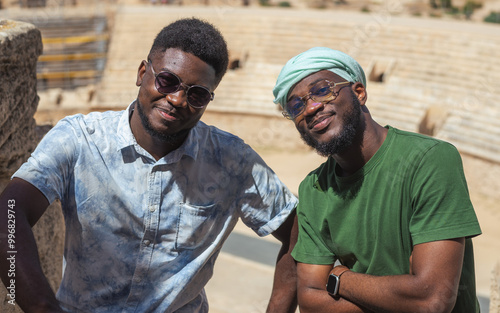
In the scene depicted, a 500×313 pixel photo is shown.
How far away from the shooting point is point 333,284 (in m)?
2.50

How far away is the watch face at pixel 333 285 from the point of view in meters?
2.48

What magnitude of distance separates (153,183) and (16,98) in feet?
3.27

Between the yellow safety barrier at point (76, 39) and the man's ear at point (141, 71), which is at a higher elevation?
the man's ear at point (141, 71)

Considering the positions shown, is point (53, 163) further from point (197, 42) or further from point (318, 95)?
point (318, 95)

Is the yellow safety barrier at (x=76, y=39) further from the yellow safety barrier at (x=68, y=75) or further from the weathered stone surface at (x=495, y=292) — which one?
the weathered stone surface at (x=495, y=292)

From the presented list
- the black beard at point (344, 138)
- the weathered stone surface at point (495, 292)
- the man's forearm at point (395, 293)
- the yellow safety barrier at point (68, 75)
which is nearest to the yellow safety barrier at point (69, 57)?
the yellow safety barrier at point (68, 75)

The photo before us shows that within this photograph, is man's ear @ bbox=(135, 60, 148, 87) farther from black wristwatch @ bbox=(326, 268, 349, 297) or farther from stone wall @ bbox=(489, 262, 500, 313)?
stone wall @ bbox=(489, 262, 500, 313)

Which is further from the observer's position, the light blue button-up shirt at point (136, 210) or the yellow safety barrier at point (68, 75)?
the yellow safety barrier at point (68, 75)

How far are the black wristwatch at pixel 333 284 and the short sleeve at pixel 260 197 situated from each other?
379mm

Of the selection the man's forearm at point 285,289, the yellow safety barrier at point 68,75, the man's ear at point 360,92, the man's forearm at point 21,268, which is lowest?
the yellow safety barrier at point 68,75

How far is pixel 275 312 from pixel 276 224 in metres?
0.40

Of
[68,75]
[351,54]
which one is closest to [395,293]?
[351,54]

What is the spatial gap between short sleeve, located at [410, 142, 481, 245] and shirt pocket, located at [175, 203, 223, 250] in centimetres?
84

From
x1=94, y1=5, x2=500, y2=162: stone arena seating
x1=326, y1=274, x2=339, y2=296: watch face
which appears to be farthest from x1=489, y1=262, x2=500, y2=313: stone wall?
x1=94, y1=5, x2=500, y2=162: stone arena seating
